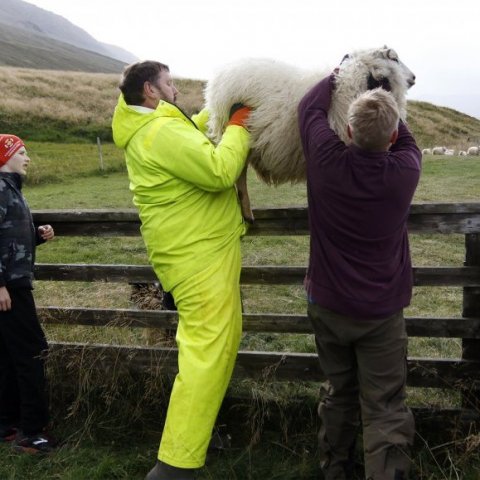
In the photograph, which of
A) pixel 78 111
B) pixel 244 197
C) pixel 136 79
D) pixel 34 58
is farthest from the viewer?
pixel 34 58

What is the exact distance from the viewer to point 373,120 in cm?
236

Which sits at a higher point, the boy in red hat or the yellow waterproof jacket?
the yellow waterproof jacket

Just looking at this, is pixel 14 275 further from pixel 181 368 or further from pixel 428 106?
pixel 428 106

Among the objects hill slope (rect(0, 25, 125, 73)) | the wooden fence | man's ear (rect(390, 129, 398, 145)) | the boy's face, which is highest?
hill slope (rect(0, 25, 125, 73))

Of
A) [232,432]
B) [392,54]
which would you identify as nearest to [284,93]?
[392,54]

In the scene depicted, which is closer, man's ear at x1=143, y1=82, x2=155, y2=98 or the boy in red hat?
man's ear at x1=143, y1=82, x2=155, y2=98

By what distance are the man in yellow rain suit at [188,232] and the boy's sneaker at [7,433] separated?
1287 mm

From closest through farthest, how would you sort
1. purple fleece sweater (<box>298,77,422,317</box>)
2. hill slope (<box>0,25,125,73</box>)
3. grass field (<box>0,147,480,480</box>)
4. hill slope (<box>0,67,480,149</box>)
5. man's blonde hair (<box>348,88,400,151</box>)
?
man's blonde hair (<box>348,88,400,151</box>) < purple fleece sweater (<box>298,77,422,317</box>) < grass field (<box>0,147,480,480</box>) < hill slope (<box>0,67,480,149</box>) < hill slope (<box>0,25,125,73</box>)

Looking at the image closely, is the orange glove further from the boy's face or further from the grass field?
the grass field

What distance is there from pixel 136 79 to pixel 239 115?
23.7 inches

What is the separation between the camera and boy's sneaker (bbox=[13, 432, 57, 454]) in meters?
3.46

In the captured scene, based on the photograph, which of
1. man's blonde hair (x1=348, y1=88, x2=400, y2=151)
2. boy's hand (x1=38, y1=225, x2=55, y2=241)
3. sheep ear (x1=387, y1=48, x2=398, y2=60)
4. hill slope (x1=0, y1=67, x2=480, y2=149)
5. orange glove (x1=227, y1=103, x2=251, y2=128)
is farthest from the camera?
hill slope (x1=0, y1=67, x2=480, y2=149)

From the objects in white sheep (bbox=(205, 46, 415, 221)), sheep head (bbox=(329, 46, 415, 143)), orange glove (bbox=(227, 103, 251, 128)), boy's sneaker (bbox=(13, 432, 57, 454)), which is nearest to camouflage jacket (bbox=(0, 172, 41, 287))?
boy's sneaker (bbox=(13, 432, 57, 454))

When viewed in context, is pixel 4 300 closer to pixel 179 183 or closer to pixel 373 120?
pixel 179 183
